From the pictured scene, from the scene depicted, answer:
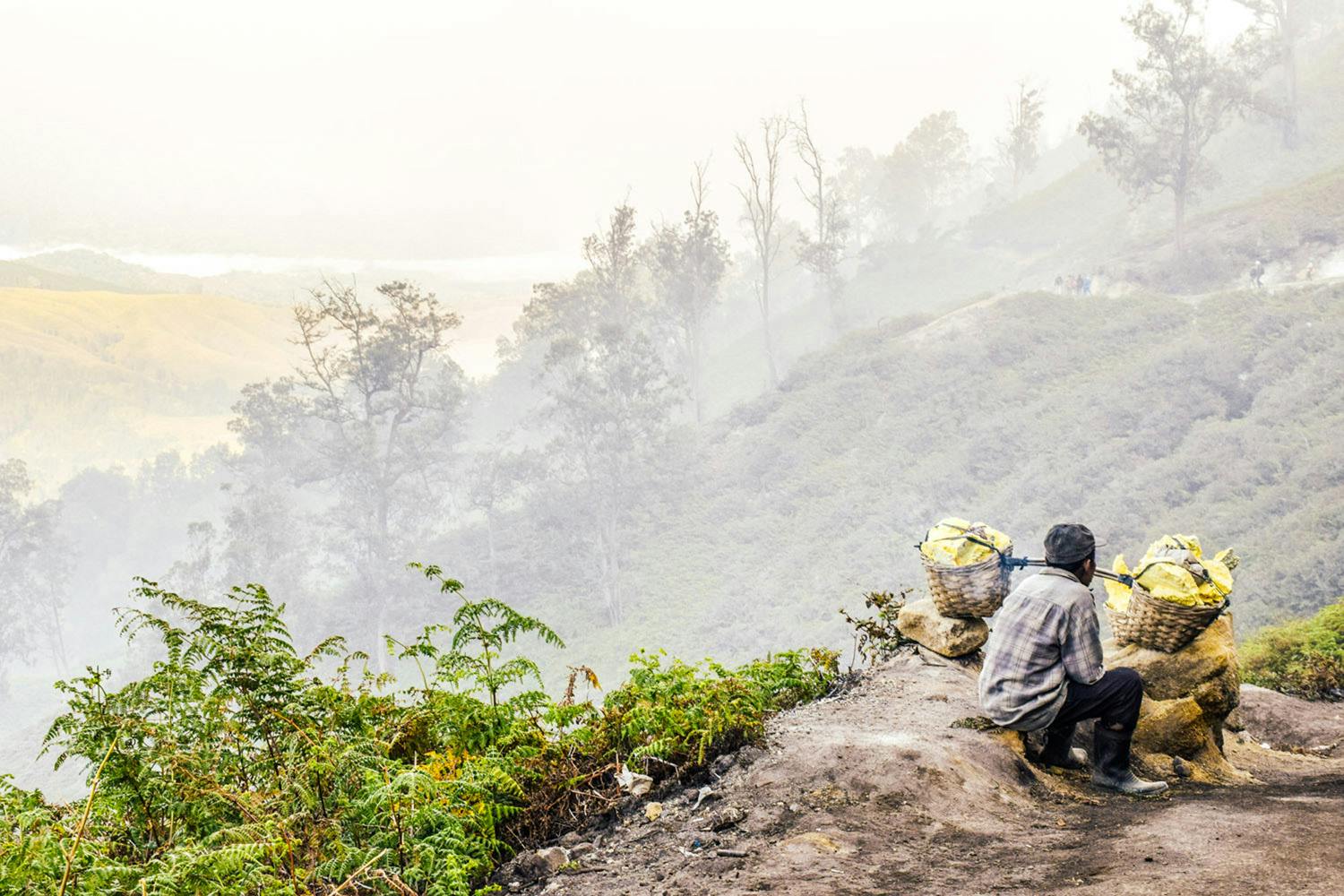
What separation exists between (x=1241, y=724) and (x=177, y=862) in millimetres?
8012

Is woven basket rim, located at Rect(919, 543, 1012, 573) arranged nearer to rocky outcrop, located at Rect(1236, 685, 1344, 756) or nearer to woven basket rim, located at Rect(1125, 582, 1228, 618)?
woven basket rim, located at Rect(1125, 582, 1228, 618)

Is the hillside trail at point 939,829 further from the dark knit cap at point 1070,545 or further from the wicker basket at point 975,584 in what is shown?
the wicker basket at point 975,584

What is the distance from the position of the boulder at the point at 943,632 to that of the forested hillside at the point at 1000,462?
10848 millimetres

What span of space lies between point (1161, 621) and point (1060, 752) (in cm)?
142

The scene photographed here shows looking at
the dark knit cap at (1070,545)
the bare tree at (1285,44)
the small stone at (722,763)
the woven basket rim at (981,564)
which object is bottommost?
the small stone at (722,763)

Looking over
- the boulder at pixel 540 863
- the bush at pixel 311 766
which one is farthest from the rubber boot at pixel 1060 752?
the boulder at pixel 540 863

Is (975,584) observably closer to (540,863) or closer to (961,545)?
(961,545)

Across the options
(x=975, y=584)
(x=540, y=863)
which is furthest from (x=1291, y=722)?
(x=540, y=863)

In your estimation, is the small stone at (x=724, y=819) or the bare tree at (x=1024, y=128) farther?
the bare tree at (x=1024, y=128)

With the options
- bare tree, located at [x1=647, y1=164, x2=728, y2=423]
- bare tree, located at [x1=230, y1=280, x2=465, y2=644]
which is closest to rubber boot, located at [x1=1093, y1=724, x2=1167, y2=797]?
bare tree, located at [x1=230, y1=280, x2=465, y2=644]

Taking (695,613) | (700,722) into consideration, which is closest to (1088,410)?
(695,613)

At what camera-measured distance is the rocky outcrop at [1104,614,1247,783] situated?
5363mm

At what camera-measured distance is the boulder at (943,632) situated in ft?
22.6

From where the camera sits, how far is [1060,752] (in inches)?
203
